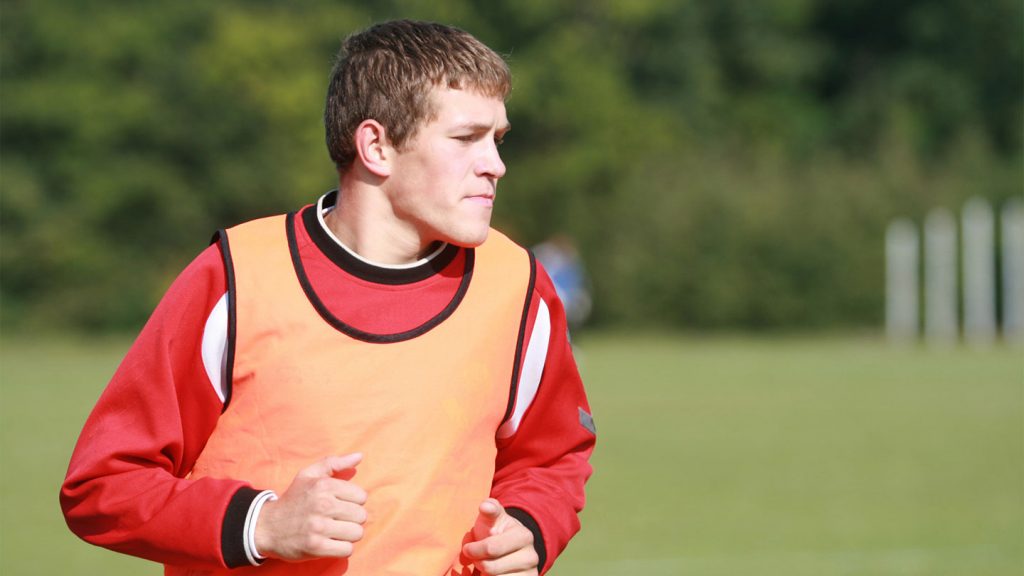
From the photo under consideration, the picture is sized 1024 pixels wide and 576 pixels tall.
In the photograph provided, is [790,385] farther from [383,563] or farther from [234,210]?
[234,210]

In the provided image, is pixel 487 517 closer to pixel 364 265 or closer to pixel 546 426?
pixel 546 426

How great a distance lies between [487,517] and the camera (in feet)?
9.69

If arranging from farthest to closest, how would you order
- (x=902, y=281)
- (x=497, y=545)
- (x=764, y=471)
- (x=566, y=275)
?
1. (x=902, y=281)
2. (x=566, y=275)
3. (x=764, y=471)
4. (x=497, y=545)

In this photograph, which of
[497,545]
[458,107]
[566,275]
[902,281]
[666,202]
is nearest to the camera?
[497,545]

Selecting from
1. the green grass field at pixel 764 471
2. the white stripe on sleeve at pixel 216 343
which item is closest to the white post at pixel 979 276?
the green grass field at pixel 764 471

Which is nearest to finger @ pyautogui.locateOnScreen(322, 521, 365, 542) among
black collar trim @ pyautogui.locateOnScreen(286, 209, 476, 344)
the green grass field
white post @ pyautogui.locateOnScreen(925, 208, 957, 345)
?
black collar trim @ pyautogui.locateOnScreen(286, 209, 476, 344)

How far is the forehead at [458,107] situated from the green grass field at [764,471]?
5681 mm

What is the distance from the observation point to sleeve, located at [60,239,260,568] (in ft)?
9.39

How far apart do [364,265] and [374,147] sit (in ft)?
0.74

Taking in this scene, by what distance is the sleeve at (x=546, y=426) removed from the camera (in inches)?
126

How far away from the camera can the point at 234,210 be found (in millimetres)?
43188

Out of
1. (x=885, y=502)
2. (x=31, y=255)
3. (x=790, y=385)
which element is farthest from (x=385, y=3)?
(x=885, y=502)

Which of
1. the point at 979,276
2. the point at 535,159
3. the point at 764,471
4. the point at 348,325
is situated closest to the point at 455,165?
the point at 348,325

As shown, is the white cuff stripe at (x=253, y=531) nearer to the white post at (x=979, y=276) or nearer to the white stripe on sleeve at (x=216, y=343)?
the white stripe on sleeve at (x=216, y=343)
